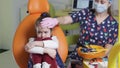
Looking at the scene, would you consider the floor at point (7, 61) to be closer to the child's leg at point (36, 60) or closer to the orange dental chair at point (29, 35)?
the orange dental chair at point (29, 35)

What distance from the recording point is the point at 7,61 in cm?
290

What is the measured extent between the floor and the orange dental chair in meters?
1.32

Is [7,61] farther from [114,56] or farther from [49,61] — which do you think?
[114,56]

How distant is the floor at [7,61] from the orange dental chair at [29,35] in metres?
1.32

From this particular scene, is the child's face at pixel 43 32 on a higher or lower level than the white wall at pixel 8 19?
higher

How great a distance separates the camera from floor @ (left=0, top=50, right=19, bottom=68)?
109 inches

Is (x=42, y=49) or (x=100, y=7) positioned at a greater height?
Result: (x=100, y=7)

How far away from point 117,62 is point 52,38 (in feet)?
1.73

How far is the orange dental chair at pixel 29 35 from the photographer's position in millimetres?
1431

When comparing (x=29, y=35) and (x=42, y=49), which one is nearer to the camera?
(x=42, y=49)

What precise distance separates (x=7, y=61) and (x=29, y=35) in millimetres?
1533

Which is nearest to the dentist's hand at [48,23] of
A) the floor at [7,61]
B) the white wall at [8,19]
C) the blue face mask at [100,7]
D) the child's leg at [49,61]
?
the child's leg at [49,61]

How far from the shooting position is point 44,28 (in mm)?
1271

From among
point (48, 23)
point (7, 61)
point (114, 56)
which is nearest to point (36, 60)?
point (48, 23)
